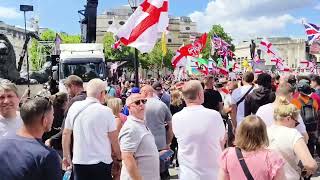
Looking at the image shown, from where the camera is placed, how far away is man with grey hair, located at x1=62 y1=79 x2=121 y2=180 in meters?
5.60

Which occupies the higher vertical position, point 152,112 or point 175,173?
point 152,112

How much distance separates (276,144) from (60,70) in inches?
748

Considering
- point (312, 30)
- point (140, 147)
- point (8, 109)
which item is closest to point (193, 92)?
point (140, 147)

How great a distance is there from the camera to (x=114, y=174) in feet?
20.2

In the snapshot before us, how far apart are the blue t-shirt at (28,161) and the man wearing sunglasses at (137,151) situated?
1457 mm

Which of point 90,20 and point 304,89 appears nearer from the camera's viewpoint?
point 304,89

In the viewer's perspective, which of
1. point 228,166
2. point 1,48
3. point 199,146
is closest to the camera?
point 228,166

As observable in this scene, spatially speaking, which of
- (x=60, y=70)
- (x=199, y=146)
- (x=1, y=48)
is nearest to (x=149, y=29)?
(x=199, y=146)

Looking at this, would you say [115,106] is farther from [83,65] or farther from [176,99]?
[83,65]

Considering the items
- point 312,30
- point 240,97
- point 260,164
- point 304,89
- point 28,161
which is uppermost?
point 312,30

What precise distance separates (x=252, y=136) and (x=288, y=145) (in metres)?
0.69

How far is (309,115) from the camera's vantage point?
292 inches

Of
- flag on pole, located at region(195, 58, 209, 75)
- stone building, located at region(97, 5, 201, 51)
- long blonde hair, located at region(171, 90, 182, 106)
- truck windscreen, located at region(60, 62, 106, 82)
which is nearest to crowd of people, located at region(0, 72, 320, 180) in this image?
long blonde hair, located at region(171, 90, 182, 106)

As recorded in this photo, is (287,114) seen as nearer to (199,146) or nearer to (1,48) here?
(199,146)
